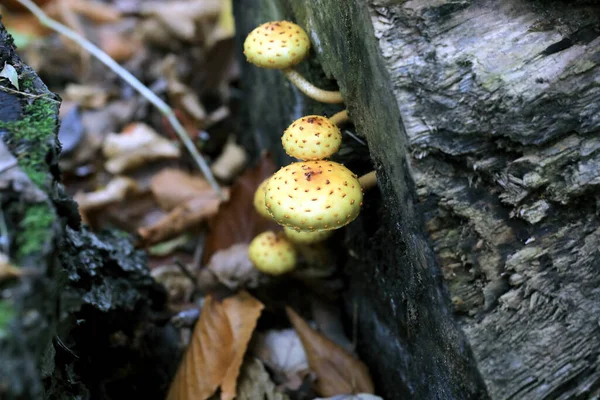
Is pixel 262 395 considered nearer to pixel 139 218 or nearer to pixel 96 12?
pixel 139 218

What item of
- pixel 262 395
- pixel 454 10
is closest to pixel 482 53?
pixel 454 10

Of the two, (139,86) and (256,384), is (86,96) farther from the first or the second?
(256,384)

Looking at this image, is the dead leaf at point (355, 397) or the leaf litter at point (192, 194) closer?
the dead leaf at point (355, 397)

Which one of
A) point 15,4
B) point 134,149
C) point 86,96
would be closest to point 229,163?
point 134,149

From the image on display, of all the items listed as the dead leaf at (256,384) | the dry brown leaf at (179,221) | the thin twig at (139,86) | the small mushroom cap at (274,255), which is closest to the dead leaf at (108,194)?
the dry brown leaf at (179,221)

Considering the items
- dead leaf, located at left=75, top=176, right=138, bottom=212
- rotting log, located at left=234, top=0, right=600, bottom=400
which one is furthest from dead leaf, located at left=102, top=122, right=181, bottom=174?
rotting log, located at left=234, top=0, right=600, bottom=400

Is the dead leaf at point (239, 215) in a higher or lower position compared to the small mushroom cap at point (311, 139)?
lower

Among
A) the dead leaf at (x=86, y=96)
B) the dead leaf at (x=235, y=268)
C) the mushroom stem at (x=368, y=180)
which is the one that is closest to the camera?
the mushroom stem at (x=368, y=180)

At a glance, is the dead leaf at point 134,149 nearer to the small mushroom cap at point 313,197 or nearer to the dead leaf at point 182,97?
the dead leaf at point 182,97
